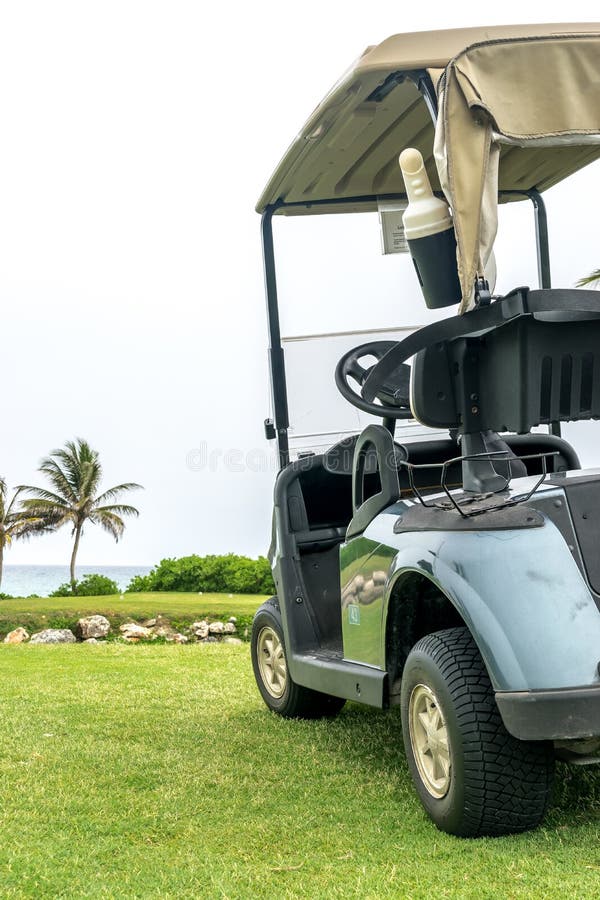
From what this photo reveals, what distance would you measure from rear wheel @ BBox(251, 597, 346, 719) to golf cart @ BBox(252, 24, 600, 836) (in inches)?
29.9

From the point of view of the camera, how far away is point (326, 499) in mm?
5008

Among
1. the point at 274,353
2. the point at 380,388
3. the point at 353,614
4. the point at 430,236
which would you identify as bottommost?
the point at 353,614

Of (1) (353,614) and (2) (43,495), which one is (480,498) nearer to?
(1) (353,614)

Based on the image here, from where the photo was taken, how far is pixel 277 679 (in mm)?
5191

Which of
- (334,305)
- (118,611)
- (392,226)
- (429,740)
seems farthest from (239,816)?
(118,611)

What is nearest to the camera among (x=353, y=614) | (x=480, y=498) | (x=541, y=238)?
(x=480, y=498)

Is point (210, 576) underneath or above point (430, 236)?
underneath

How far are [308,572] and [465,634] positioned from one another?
1.77 m

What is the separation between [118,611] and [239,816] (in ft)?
61.4

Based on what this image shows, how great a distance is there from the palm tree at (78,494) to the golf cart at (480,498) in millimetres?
43820

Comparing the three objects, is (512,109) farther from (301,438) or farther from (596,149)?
(301,438)

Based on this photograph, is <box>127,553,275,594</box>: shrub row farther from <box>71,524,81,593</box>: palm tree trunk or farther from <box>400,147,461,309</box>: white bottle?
<box>400,147,461,309</box>: white bottle

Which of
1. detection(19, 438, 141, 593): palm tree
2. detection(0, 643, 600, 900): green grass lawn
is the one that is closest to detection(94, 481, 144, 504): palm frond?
detection(19, 438, 141, 593): palm tree

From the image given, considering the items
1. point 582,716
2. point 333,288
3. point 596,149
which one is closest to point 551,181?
point 596,149
